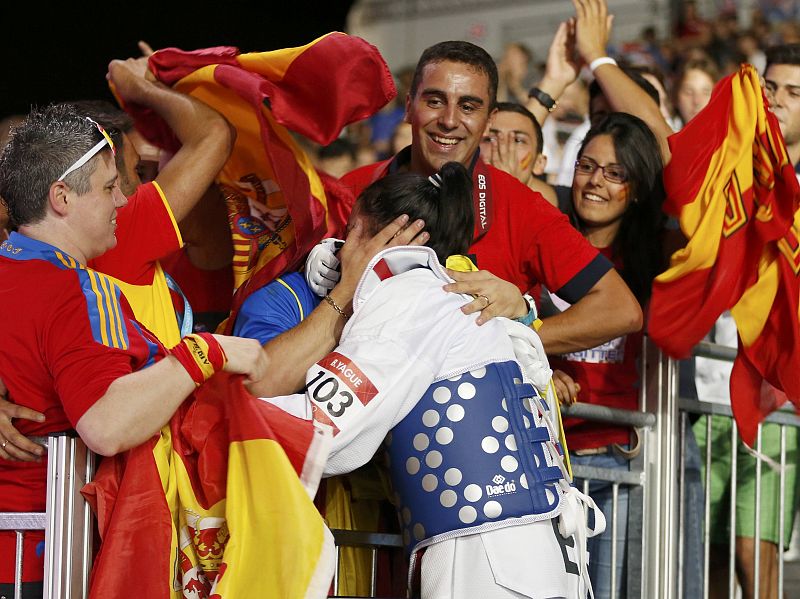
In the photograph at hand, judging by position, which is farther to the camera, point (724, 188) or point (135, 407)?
point (724, 188)

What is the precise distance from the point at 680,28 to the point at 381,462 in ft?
33.1

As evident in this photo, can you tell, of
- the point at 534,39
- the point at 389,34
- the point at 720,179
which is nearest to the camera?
the point at 720,179

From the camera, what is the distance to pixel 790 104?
17.2 ft

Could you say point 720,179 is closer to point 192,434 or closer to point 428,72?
point 428,72

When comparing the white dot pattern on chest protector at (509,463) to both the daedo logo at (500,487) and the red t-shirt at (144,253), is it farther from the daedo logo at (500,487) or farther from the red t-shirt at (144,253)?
the red t-shirt at (144,253)

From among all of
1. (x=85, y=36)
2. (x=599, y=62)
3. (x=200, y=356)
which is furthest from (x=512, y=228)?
(x=85, y=36)

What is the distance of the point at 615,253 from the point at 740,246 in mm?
465

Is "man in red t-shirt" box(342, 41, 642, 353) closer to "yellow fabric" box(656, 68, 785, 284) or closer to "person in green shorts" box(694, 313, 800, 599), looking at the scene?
"yellow fabric" box(656, 68, 785, 284)

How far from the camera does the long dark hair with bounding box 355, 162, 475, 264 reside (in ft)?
10.6

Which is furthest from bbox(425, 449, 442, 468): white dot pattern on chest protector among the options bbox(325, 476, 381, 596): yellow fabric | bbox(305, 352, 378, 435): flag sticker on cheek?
bbox(325, 476, 381, 596): yellow fabric

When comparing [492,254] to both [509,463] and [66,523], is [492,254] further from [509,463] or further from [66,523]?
[66,523]

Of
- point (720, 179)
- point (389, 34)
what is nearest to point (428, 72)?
point (720, 179)

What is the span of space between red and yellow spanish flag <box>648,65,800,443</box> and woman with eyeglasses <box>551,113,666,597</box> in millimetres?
207

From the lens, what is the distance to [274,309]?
342 cm
